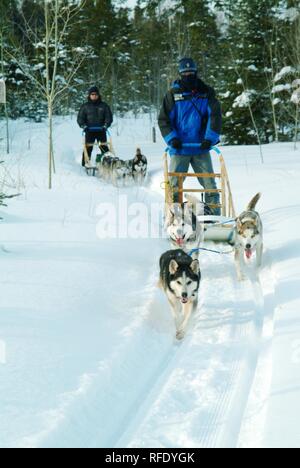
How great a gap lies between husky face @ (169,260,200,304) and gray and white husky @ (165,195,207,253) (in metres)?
0.97

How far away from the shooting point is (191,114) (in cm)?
577

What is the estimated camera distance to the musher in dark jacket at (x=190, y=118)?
5664 mm

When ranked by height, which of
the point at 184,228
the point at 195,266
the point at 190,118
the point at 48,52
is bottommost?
the point at 195,266

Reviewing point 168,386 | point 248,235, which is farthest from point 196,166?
point 168,386

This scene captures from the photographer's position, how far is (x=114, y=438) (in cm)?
238

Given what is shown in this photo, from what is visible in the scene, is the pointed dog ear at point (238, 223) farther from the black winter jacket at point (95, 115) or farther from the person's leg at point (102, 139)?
the person's leg at point (102, 139)

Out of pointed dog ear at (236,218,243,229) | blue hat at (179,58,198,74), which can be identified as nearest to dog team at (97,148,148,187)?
blue hat at (179,58,198,74)

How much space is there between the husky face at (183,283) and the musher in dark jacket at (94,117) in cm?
763

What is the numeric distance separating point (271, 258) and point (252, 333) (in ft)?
5.56

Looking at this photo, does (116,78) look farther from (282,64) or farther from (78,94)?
(282,64)

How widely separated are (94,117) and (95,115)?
0.05 meters

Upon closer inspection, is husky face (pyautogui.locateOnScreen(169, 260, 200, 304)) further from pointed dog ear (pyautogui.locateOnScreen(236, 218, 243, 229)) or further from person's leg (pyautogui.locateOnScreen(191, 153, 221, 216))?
person's leg (pyautogui.locateOnScreen(191, 153, 221, 216))

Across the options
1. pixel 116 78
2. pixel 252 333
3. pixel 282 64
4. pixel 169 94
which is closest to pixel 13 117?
pixel 116 78

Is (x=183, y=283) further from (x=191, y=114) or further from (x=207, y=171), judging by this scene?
(x=191, y=114)
